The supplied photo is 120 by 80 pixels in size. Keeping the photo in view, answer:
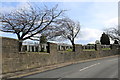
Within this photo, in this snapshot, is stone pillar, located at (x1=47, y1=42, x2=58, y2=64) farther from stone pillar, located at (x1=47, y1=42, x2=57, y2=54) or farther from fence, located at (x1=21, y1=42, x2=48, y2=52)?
fence, located at (x1=21, y1=42, x2=48, y2=52)

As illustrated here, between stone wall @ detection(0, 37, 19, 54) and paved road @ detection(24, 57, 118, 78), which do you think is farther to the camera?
stone wall @ detection(0, 37, 19, 54)

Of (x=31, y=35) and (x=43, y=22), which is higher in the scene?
(x=43, y=22)

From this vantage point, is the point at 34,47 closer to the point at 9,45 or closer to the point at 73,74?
the point at 9,45

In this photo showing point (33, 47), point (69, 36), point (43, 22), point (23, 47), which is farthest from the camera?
point (69, 36)

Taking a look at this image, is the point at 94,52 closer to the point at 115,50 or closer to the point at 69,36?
the point at 115,50

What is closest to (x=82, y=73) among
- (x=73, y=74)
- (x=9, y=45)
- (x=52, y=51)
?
(x=73, y=74)

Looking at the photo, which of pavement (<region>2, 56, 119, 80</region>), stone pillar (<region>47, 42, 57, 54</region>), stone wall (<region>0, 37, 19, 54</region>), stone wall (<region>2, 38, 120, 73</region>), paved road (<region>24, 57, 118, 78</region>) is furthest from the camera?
stone pillar (<region>47, 42, 57, 54</region>)

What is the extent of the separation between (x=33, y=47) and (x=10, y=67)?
4.88 m

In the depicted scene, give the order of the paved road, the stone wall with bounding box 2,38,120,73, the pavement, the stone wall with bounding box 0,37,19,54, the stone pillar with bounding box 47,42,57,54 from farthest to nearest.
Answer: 1. the stone pillar with bounding box 47,42,57,54
2. the stone wall with bounding box 2,38,120,73
3. the stone wall with bounding box 0,37,19,54
4. the paved road
5. the pavement

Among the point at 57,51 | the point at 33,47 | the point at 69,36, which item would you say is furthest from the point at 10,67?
the point at 69,36

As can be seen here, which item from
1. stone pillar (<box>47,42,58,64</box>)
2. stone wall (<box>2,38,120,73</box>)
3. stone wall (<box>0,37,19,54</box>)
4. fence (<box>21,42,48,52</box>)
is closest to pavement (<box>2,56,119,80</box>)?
stone wall (<box>2,38,120,73</box>)

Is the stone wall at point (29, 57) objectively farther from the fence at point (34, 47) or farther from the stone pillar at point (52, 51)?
the fence at point (34, 47)

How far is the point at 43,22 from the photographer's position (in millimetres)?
22297

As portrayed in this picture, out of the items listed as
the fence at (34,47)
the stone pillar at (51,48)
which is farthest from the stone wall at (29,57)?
the fence at (34,47)
